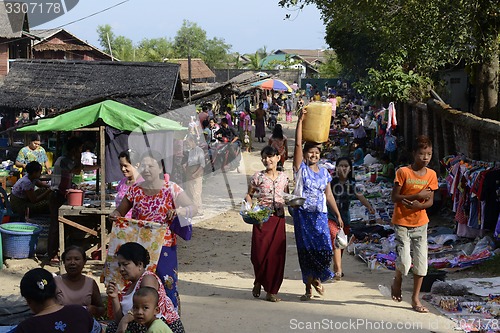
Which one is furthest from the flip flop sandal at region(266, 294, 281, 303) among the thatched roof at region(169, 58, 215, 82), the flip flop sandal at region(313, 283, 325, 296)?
the thatched roof at region(169, 58, 215, 82)

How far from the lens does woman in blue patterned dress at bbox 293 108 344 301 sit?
800 centimetres

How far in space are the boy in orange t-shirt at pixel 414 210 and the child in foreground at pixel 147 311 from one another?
3.50m

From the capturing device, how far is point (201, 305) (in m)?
7.97

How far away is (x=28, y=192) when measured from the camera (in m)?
11.3

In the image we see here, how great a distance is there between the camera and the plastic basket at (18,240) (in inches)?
414

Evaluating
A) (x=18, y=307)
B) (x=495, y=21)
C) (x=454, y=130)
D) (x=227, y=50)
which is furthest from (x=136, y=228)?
(x=227, y=50)

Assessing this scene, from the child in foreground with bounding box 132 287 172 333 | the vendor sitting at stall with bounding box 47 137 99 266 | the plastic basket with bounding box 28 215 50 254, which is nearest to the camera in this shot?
the child in foreground with bounding box 132 287 172 333

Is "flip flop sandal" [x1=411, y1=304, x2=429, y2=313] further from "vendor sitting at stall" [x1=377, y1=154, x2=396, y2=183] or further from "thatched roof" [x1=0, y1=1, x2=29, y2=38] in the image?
"thatched roof" [x1=0, y1=1, x2=29, y2=38]

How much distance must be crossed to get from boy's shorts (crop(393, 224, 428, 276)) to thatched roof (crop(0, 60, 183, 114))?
1270 centimetres

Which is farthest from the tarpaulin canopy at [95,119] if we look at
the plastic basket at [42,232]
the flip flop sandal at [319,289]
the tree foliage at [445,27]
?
the tree foliage at [445,27]

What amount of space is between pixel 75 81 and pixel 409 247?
51.6 feet

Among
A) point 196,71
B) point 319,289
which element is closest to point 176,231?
point 319,289

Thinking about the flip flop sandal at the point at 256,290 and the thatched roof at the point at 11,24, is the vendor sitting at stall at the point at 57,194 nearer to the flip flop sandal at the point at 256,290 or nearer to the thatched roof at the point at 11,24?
the flip flop sandal at the point at 256,290

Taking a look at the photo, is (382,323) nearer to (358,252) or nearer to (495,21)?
(358,252)
